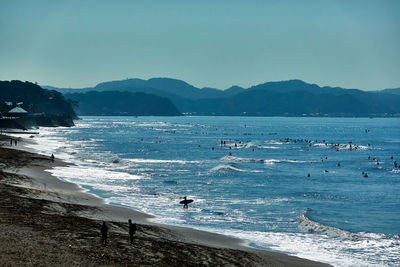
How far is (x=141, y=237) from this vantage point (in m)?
25.9

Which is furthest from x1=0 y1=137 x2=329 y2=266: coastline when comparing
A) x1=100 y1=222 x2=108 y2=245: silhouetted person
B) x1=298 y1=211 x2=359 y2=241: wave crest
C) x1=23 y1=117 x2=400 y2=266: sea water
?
x1=298 y1=211 x2=359 y2=241: wave crest

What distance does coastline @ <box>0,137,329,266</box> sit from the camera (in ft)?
73.7

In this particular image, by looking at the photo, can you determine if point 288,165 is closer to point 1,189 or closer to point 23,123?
point 1,189

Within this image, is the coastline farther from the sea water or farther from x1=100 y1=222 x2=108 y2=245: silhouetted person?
the sea water

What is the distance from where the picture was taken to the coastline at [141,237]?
22.5 m

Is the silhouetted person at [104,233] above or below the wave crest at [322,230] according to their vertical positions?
above

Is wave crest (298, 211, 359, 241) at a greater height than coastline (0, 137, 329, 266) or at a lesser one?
lesser

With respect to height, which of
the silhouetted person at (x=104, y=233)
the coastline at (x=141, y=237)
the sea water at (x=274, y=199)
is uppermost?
the silhouetted person at (x=104, y=233)

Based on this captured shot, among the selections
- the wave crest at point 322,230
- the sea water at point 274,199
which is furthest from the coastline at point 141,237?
the wave crest at point 322,230

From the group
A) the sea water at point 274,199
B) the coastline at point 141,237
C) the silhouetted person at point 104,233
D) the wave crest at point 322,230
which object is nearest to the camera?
the coastline at point 141,237

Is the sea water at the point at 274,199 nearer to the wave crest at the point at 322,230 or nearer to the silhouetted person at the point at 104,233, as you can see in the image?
the wave crest at the point at 322,230

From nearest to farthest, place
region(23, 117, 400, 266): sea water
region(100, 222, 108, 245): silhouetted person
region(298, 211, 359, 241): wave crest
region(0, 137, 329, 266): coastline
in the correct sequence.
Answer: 1. region(0, 137, 329, 266): coastline
2. region(100, 222, 108, 245): silhouetted person
3. region(23, 117, 400, 266): sea water
4. region(298, 211, 359, 241): wave crest

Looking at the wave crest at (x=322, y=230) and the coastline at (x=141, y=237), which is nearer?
the coastline at (x=141, y=237)

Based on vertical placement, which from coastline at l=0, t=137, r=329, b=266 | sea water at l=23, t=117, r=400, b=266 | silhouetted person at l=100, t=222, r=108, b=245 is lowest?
sea water at l=23, t=117, r=400, b=266
